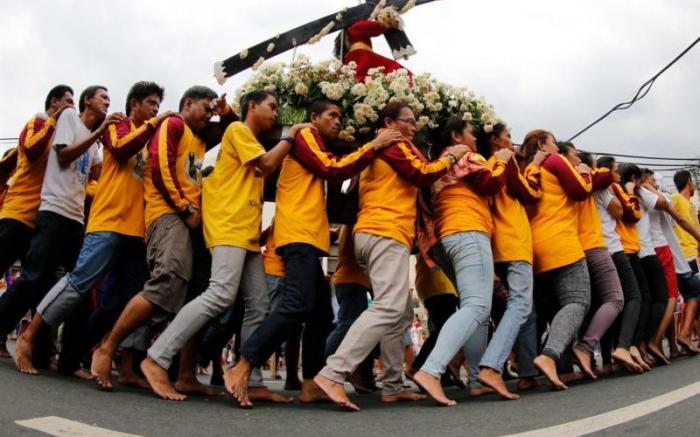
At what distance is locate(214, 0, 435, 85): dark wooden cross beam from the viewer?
213 inches

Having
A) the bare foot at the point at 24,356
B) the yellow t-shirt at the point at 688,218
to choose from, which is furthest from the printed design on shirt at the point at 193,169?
the yellow t-shirt at the point at 688,218

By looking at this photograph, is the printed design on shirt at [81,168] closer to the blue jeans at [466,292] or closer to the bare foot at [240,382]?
the bare foot at [240,382]

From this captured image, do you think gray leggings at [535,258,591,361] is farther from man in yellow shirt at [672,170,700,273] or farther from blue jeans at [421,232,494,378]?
man in yellow shirt at [672,170,700,273]

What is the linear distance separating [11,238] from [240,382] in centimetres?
212

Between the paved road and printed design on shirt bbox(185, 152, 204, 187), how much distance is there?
4.57ft

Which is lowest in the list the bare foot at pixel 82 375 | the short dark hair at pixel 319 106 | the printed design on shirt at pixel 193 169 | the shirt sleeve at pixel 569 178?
the bare foot at pixel 82 375

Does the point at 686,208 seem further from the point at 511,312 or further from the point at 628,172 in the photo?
the point at 511,312

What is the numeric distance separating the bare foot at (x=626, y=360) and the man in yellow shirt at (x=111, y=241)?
350 cm

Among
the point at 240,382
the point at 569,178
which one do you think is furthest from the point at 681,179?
the point at 240,382

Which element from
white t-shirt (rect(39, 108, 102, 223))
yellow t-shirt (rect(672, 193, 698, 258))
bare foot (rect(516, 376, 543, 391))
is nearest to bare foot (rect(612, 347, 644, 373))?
bare foot (rect(516, 376, 543, 391))

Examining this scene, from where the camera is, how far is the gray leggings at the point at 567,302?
418 cm

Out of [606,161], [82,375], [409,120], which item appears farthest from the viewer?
[606,161]

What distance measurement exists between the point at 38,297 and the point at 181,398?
4.69 ft

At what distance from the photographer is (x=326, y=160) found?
378cm
